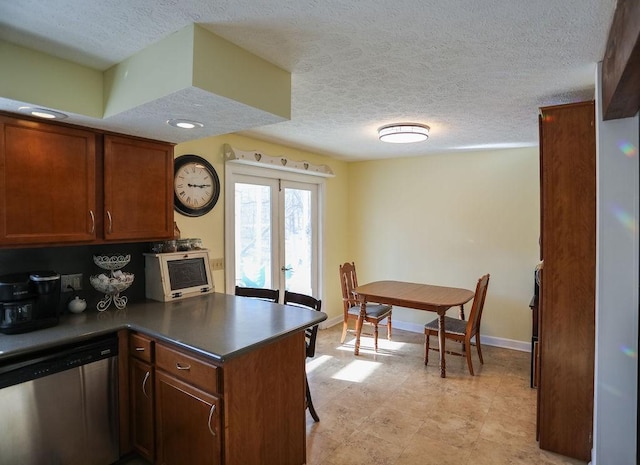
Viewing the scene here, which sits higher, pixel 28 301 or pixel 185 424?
pixel 28 301

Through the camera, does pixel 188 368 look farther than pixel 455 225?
No

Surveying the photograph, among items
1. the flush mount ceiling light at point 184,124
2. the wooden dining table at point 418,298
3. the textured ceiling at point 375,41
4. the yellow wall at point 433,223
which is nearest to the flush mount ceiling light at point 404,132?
the textured ceiling at point 375,41

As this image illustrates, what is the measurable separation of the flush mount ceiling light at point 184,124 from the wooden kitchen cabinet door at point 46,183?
0.55 meters

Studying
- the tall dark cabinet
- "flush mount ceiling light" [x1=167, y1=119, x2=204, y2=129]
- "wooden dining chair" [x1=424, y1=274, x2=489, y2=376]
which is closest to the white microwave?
"flush mount ceiling light" [x1=167, y1=119, x2=204, y2=129]

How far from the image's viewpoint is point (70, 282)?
2.31 metres

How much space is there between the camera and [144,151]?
245cm

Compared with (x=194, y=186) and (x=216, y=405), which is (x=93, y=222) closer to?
(x=194, y=186)

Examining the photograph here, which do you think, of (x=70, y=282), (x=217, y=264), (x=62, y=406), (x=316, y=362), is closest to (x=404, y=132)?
(x=217, y=264)

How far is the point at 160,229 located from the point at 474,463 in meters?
2.56

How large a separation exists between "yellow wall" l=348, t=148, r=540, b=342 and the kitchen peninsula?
2.75 meters

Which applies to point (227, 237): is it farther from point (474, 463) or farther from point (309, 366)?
point (474, 463)

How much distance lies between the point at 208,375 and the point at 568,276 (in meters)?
2.09

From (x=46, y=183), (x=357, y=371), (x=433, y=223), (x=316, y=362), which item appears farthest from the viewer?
(x=433, y=223)

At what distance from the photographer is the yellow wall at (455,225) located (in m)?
3.96
